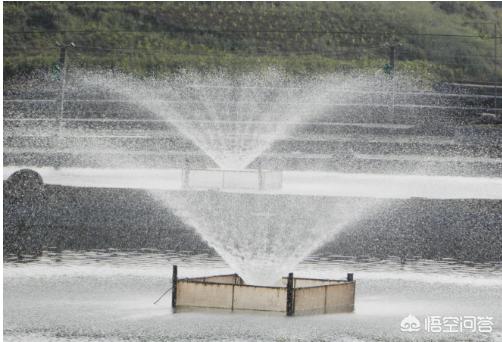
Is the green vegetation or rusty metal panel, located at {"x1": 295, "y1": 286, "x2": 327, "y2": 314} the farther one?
the green vegetation

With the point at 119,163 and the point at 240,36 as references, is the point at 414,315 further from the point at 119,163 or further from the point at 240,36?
the point at 240,36

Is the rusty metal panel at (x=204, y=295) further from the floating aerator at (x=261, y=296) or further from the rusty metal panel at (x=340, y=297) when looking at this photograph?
the rusty metal panel at (x=340, y=297)

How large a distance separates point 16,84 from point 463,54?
3185 centimetres

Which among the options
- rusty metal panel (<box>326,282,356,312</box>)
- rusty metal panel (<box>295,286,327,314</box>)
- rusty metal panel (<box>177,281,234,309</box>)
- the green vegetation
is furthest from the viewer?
the green vegetation

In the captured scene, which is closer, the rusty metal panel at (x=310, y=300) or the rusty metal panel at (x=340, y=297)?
the rusty metal panel at (x=310, y=300)

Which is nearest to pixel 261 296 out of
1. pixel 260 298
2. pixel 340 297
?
pixel 260 298

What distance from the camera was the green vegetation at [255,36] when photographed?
245 feet

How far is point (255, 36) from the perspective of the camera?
84.1 meters

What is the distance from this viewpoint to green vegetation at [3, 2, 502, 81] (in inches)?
2940

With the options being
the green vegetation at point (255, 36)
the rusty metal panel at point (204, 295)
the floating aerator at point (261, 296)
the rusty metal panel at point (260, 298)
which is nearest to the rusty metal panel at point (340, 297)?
the floating aerator at point (261, 296)

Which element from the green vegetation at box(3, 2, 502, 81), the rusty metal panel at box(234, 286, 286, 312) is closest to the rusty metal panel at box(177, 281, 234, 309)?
the rusty metal panel at box(234, 286, 286, 312)

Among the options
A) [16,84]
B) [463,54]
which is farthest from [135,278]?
[463,54]

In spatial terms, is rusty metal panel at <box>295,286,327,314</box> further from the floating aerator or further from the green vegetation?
the green vegetation

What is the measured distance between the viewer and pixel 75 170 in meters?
38.3
